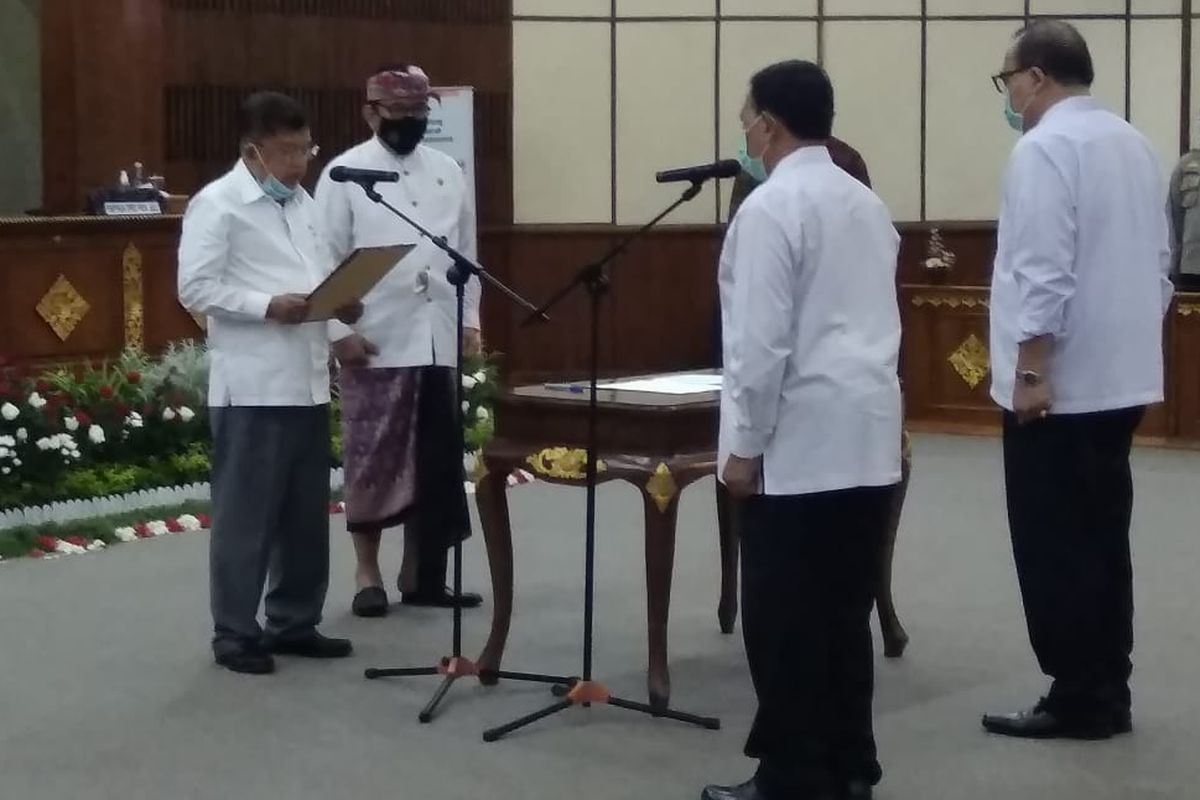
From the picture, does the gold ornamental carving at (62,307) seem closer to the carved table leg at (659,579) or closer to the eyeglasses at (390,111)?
the eyeglasses at (390,111)

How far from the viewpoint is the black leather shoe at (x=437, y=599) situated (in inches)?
214

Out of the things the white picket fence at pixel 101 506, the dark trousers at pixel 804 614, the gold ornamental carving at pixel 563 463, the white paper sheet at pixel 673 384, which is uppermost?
the white paper sheet at pixel 673 384

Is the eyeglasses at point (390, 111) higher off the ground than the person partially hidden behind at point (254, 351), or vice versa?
the eyeglasses at point (390, 111)

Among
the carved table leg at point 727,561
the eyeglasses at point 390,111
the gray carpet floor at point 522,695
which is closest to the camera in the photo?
the gray carpet floor at point 522,695

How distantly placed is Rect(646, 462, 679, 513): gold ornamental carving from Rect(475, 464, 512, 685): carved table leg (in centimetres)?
42

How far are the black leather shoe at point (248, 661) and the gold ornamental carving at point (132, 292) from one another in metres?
4.19

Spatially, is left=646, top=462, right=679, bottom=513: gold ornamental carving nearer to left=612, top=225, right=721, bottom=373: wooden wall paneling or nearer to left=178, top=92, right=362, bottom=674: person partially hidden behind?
left=178, top=92, right=362, bottom=674: person partially hidden behind

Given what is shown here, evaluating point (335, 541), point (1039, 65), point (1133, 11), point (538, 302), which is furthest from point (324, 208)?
point (1133, 11)

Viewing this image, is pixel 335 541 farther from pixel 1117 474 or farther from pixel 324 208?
pixel 1117 474

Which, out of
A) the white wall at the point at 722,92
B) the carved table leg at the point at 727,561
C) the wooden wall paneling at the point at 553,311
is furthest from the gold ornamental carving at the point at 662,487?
the white wall at the point at 722,92

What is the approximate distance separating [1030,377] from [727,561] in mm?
1289

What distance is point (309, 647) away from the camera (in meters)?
4.81

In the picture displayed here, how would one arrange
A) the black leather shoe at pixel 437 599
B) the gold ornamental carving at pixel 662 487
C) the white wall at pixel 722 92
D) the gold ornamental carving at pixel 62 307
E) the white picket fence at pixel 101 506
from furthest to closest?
the white wall at pixel 722 92 < the gold ornamental carving at pixel 62 307 < the white picket fence at pixel 101 506 < the black leather shoe at pixel 437 599 < the gold ornamental carving at pixel 662 487

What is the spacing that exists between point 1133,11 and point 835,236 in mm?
8091
